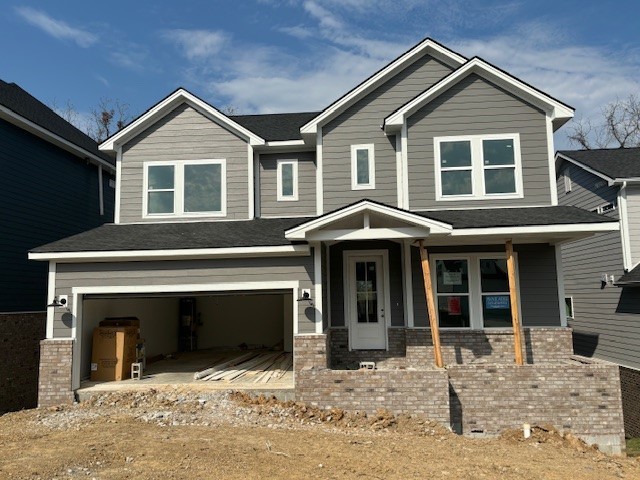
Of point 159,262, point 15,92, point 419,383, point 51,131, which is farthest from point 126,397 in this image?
point 15,92

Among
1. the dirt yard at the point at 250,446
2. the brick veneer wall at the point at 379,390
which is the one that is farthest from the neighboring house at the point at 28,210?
the brick veneer wall at the point at 379,390

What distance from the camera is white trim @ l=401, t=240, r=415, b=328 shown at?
408 inches

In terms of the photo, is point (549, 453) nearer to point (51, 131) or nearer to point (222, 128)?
point (222, 128)

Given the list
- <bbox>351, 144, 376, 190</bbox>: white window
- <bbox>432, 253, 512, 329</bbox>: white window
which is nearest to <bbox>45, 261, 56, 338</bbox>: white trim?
<bbox>351, 144, 376, 190</bbox>: white window

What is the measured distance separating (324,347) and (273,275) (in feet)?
5.82

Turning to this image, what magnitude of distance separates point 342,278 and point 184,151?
523 centimetres

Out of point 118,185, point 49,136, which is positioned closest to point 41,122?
point 49,136

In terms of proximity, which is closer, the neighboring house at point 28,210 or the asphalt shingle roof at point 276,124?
the neighboring house at point 28,210

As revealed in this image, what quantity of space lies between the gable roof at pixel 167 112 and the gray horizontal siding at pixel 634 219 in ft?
32.8

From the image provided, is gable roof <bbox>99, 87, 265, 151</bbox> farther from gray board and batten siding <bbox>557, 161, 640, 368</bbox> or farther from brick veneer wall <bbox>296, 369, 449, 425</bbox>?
gray board and batten siding <bbox>557, 161, 640, 368</bbox>

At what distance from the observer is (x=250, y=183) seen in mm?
11617

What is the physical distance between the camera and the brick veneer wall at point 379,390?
8.11 metres

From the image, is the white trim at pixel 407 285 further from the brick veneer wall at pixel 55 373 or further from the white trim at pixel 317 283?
the brick veneer wall at pixel 55 373

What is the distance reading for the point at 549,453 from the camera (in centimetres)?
716
